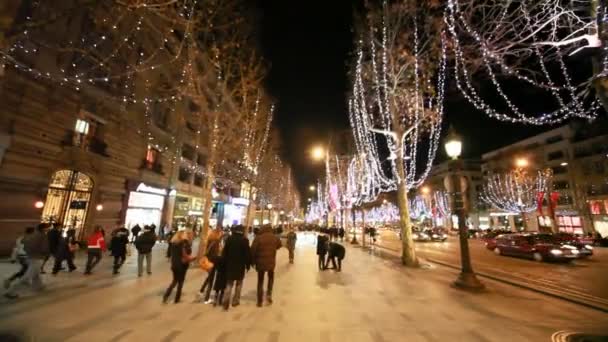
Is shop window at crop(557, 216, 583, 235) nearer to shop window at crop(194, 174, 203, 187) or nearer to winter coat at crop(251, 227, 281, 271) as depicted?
shop window at crop(194, 174, 203, 187)

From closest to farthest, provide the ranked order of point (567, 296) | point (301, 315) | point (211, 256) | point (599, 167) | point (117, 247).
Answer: point (301, 315), point (211, 256), point (567, 296), point (117, 247), point (599, 167)

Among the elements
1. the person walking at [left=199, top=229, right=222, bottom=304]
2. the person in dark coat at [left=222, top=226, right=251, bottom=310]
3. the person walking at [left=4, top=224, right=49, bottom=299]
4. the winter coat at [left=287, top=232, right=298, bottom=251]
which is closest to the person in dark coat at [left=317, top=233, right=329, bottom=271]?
the winter coat at [left=287, top=232, right=298, bottom=251]

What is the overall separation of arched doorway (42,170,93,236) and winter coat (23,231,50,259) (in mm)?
7574

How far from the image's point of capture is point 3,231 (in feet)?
37.3

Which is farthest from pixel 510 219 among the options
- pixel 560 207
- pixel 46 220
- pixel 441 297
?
pixel 46 220

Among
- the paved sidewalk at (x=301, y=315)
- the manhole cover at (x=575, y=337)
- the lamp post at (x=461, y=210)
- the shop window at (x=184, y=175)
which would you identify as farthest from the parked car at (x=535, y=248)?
the shop window at (x=184, y=175)

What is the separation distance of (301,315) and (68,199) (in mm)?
14494

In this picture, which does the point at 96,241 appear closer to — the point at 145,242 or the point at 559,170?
the point at 145,242

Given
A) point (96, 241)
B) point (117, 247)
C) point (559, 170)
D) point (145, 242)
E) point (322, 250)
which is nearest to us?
point (145, 242)

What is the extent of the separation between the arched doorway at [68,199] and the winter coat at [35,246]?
7.57m

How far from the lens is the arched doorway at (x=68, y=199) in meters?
13.5

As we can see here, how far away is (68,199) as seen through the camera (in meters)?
14.3

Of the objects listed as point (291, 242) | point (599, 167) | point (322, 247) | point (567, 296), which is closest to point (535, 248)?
point (567, 296)

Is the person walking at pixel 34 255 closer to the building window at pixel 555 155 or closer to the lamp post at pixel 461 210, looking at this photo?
the lamp post at pixel 461 210
